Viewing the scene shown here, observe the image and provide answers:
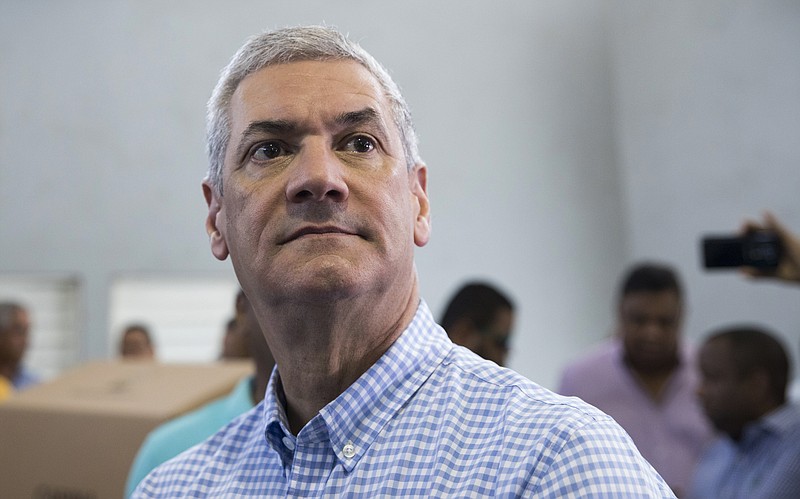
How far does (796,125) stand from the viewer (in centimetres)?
479

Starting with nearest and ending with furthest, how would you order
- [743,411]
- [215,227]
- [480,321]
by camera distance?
[215,227], [480,321], [743,411]

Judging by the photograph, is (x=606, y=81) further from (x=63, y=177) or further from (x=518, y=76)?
(x=63, y=177)

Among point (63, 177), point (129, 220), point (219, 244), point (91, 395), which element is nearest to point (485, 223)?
point (129, 220)

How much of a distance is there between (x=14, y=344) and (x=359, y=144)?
3746 mm

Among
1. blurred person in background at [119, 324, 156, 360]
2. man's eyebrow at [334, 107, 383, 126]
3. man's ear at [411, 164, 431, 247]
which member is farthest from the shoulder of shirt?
blurred person in background at [119, 324, 156, 360]

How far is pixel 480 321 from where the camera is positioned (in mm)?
2242

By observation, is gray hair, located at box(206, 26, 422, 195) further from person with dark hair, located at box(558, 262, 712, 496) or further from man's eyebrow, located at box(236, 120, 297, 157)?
person with dark hair, located at box(558, 262, 712, 496)

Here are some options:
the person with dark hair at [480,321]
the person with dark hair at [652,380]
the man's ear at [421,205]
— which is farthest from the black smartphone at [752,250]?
the man's ear at [421,205]

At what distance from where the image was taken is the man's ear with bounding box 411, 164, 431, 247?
1.12 m

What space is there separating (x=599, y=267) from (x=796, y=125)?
70.1 inches

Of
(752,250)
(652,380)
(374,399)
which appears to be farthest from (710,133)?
(374,399)

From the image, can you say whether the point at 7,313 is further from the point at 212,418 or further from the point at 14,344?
the point at 212,418

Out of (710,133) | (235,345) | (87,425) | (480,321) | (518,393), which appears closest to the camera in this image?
(518,393)

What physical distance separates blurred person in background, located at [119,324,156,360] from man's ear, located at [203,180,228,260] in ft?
12.6
